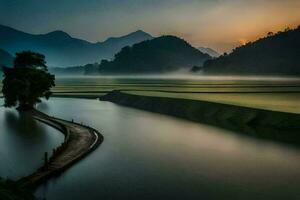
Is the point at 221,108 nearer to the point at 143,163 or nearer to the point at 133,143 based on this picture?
the point at 133,143

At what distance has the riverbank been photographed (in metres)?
59.3

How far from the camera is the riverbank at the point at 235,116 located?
59.3 m

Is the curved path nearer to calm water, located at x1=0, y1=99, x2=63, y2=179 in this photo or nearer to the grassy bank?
calm water, located at x1=0, y1=99, x2=63, y2=179

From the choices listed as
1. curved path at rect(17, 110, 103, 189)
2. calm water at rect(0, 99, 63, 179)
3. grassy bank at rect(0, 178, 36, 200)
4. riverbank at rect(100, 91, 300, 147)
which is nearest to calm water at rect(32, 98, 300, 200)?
curved path at rect(17, 110, 103, 189)

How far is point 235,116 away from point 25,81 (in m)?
51.1

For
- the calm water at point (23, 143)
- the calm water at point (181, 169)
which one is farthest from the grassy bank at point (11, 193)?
the calm water at point (23, 143)

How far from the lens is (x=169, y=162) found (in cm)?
4159

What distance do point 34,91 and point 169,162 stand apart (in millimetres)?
62912

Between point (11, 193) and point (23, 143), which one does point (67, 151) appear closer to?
point (23, 143)

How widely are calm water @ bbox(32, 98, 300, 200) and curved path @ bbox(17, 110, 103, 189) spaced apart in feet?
3.10

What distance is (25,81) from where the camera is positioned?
92875 millimetres

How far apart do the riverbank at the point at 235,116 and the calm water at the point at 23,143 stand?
29.4m

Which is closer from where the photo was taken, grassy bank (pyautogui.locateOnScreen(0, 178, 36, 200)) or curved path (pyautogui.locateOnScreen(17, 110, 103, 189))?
grassy bank (pyautogui.locateOnScreen(0, 178, 36, 200))

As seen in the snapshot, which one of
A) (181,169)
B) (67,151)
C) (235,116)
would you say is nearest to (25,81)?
(235,116)
